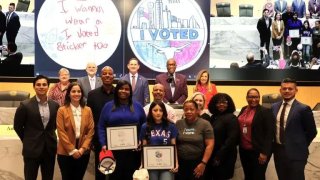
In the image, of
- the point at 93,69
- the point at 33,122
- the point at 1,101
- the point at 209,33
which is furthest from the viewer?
the point at 209,33

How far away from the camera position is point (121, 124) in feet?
16.1

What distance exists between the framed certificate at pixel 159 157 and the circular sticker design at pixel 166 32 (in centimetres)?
403

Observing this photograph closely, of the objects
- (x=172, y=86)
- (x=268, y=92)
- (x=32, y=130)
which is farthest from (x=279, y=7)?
(x=32, y=130)

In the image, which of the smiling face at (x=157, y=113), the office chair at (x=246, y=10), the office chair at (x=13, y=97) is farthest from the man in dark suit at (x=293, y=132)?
the office chair at (x=246, y=10)

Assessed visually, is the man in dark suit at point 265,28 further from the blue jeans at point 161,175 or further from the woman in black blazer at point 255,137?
the blue jeans at point 161,175

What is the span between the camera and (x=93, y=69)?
6.41 meters

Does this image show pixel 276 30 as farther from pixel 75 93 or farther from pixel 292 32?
pixel 75 93

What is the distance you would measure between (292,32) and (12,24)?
17.1ft

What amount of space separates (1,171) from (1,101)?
1.74 metres

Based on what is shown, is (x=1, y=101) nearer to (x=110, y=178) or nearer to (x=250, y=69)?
(x=110, y=178)

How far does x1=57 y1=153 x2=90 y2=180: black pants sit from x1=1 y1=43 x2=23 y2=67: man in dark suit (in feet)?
14.6

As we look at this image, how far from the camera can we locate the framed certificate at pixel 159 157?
4855mm

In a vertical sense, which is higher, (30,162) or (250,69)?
(250,69)

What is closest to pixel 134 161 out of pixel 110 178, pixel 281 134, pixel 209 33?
pixel 110 178
